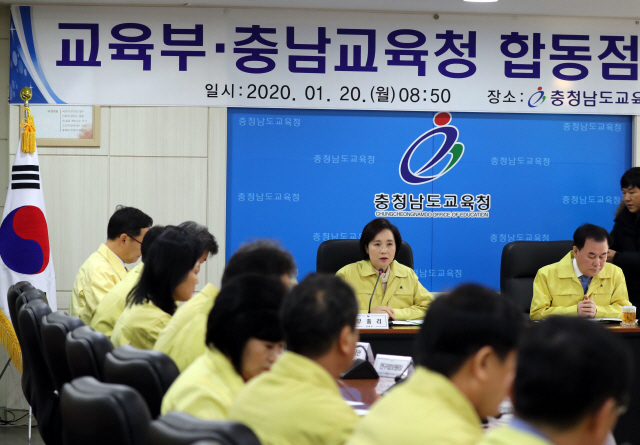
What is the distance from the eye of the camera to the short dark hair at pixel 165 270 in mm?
2885

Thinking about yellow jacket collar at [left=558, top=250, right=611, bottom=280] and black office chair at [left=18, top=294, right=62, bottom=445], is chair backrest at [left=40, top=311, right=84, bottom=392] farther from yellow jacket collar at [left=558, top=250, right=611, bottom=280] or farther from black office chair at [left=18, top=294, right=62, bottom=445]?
yellow jacket collar at [left=558, top=250, right=611, bottom=280]

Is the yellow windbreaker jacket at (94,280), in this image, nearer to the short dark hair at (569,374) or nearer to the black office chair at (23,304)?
the black office chair at (23,304)

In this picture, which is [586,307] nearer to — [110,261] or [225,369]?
[110,261]

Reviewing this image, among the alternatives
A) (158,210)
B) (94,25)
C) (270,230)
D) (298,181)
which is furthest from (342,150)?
(94,25)

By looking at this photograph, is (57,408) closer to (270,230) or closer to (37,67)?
(270,230)

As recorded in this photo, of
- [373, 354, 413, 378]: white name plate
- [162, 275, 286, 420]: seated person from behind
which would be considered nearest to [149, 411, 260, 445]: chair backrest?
[162, 275, 286, 420]: seated person from behind

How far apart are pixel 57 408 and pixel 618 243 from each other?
357cm

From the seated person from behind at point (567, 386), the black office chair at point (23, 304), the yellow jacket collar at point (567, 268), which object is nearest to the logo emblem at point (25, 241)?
the black office chair at point (23, 304)

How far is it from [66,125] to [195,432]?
4517 millimetres

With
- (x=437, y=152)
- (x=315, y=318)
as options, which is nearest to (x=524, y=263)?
(x=437, y=152)

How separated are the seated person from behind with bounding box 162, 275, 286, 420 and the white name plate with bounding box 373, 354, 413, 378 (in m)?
1.00

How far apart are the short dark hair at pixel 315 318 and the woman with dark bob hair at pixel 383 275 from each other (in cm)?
279

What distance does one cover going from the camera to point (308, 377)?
156 centimetres

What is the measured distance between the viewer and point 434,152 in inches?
218
